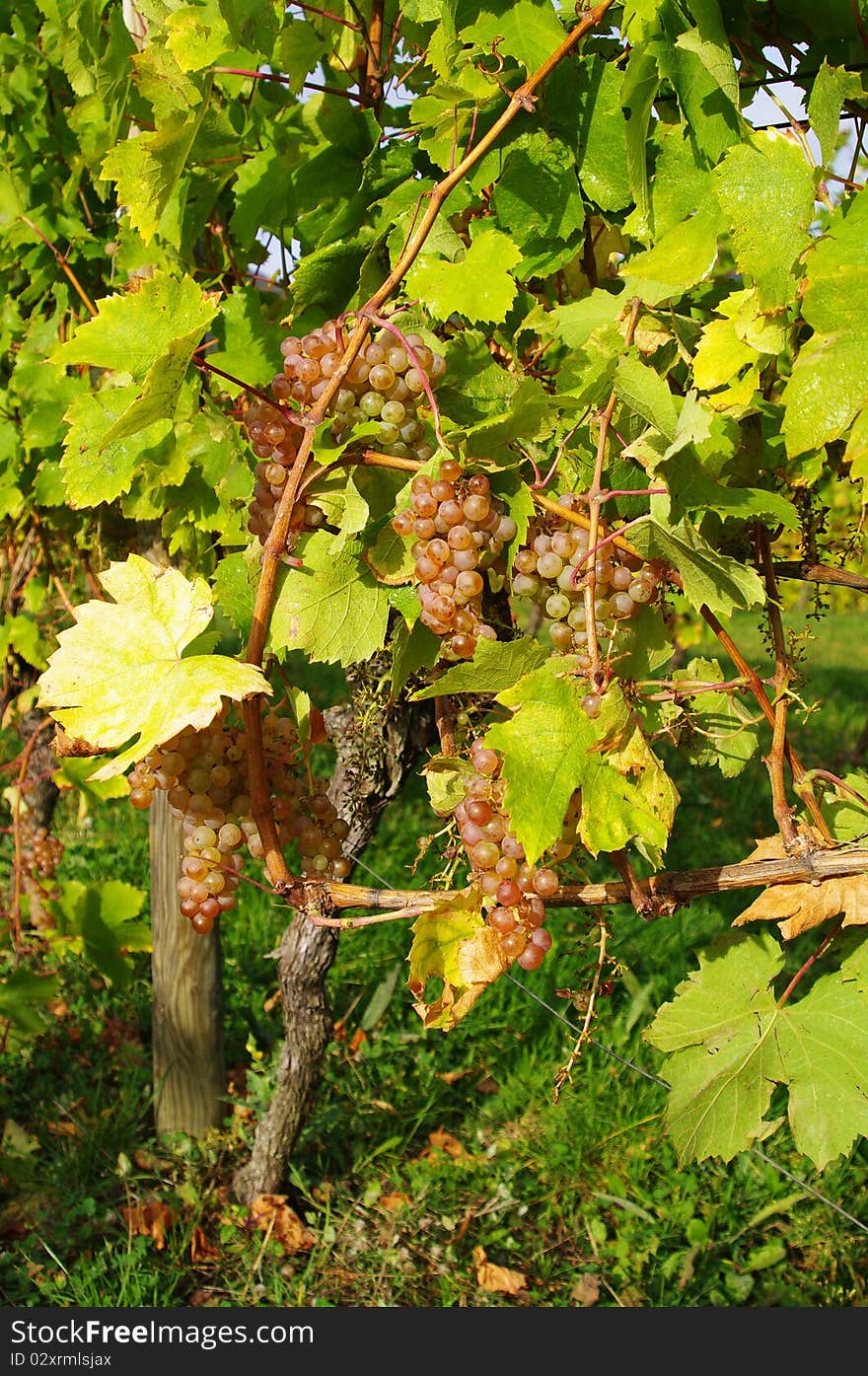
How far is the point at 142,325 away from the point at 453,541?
443mm

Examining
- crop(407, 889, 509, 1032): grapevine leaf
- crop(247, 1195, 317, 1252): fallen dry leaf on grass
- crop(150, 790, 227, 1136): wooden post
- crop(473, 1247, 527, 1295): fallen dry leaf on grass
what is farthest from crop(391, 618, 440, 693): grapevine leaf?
crop(247, 1195, 317, 1252): fallen dry leaf on grass

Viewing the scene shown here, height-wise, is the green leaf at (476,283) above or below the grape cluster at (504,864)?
above

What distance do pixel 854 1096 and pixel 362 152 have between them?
1323 millimetres

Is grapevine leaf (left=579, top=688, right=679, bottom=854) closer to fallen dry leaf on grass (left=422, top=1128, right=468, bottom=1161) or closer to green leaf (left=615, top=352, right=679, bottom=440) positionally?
green leaf (left=615, top=352, right=679, bottom=440)

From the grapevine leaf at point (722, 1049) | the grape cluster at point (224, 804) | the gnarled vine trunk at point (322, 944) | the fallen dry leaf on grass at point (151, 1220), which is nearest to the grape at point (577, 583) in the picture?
the grape cluster at point (224, 804)

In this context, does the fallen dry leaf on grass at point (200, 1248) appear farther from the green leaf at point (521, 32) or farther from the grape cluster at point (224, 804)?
the green leaf at point (521, 32)

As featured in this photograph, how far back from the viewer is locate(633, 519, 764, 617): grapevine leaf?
38.1 inches

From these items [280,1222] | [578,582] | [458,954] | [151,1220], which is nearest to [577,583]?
[578,582]

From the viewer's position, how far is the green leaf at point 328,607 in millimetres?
1113

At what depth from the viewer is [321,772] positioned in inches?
201

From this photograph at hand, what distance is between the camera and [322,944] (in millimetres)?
2490

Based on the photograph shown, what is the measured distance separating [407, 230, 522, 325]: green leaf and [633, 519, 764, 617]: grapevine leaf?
0.92 feet

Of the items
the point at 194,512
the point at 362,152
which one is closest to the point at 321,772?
the point at 194,512

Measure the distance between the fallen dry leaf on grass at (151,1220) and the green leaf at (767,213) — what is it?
2509 millimetres
